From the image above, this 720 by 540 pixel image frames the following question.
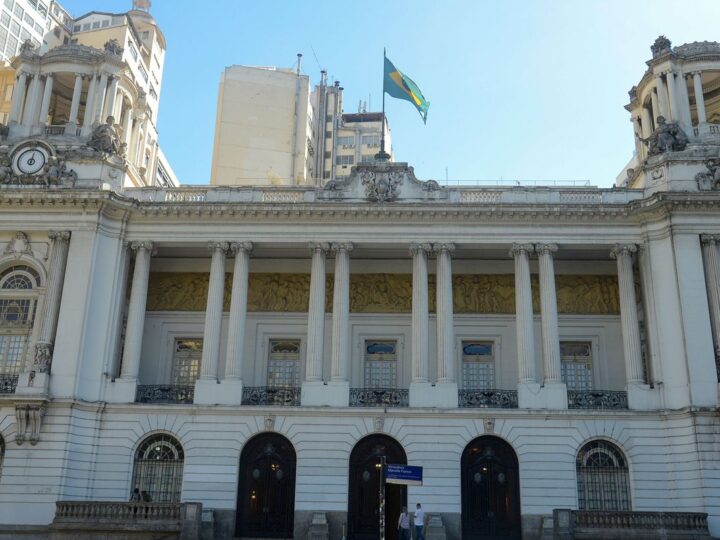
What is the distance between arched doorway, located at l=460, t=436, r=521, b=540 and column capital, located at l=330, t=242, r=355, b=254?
8113 millimetres

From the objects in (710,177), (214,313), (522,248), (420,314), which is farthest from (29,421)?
(710,177)

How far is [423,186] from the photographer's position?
29.2 metres

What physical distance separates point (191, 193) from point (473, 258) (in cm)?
1112

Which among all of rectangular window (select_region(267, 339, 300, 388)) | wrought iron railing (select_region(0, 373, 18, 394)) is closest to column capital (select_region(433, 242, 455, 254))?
rectangular window (select_region(267, 339, 300, 388))

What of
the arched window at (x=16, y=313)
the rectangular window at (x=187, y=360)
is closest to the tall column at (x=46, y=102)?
the arched window at (x=16, y=313)

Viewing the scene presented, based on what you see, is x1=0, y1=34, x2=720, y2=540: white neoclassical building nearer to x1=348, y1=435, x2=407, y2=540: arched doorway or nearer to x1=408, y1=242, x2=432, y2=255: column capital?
x1=348, y1=435, x2=407, y2=540: arched doorway

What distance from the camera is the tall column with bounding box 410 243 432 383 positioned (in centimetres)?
2731

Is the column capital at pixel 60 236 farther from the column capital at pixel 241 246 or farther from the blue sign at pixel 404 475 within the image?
the blue sign at pixel 404 475

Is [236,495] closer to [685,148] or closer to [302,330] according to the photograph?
[302,330]

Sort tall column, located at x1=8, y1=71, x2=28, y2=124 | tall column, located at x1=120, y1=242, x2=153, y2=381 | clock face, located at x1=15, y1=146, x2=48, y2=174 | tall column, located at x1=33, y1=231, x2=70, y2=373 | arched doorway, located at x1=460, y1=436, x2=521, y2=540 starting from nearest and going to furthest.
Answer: arched doorway, located at x1=460, y1=436, x2=521, y2=540
tall column, located at x1=33, y1=231, x2=70, y2=373
tall column, located at x1=120, y1=242, x2=153, y2=381
clock face, located at x1=15, y1=146, x2=48, y2=174
tall column, located at x1=8, y1=71, x2=28, y2=124

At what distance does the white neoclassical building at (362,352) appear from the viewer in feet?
83.5

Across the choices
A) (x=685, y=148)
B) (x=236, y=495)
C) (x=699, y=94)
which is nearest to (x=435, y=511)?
(x=236, y=495)

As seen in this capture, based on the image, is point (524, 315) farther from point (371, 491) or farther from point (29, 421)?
point (29, 421)

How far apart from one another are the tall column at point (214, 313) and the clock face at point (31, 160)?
6944 mm
